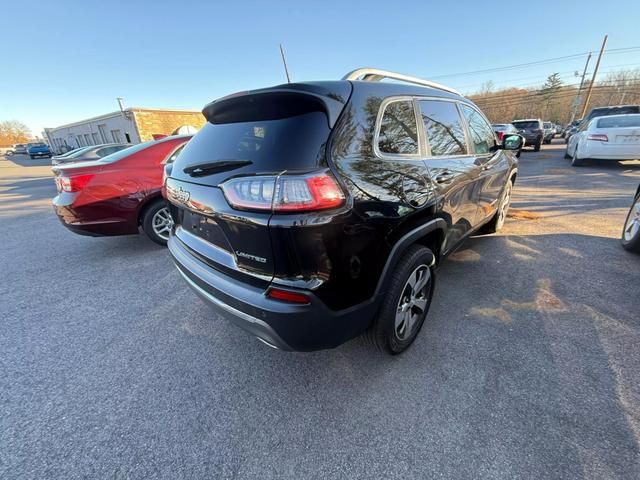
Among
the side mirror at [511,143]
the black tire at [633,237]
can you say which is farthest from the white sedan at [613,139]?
the side mirror at [511,143]

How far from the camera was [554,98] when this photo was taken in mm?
49844

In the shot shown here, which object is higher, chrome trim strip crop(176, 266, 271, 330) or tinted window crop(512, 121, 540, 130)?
tinted window crop(512, 121, 540, 130)

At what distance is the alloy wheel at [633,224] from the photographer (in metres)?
3.36

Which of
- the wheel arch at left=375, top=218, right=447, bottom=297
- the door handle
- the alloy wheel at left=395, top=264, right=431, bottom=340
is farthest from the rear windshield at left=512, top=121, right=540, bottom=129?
the alloy wheel at left=395, top=264, right=431, bottom=340

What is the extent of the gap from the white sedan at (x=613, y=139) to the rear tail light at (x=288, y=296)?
1118 centimetres

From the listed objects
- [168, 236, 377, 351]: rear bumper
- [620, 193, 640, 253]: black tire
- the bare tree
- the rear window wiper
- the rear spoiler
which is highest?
the bare tree

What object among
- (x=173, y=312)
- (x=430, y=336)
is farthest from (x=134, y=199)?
(x=430, y=336)

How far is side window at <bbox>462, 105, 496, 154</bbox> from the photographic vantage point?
291 centimetres

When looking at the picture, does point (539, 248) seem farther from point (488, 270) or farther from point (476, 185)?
point (476, 185)

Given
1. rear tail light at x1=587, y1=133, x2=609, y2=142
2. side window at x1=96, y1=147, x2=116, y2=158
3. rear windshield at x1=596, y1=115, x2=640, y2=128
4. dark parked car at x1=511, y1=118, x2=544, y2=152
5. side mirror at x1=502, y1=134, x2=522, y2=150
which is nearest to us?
side mirror at x1=502, y1=134, x2=522, y2=150

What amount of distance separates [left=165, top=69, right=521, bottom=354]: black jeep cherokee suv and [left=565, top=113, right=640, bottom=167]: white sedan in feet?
31.8

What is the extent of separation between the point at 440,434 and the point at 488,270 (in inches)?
86.9

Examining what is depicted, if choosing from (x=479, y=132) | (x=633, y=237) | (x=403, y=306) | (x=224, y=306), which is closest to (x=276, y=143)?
(x=224, y=306)

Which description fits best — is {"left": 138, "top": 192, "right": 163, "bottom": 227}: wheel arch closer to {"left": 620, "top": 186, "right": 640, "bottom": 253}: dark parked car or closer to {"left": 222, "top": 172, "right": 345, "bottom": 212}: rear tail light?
{"left": 222, "top": 172, "right": 345, "bottom": 212}: rear tail light
